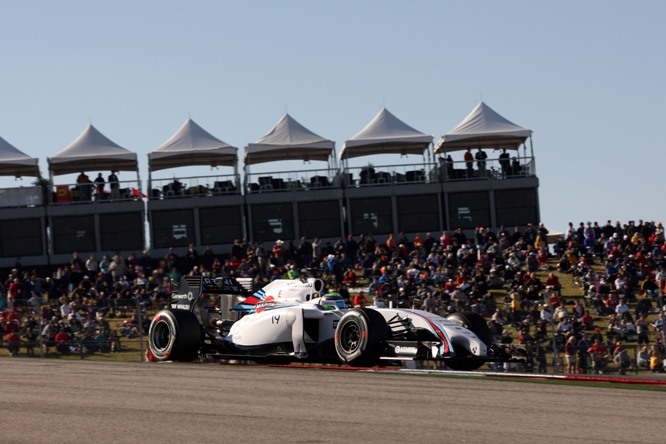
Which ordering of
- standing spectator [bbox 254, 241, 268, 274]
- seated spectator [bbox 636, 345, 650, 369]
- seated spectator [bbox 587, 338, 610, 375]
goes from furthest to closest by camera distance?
standing spectator [bbox 254, 241, 268, 274] → seated spectator [bbox 587, 338, 610, 375] → seated spectator [bbox 636, 345, 650, 369]

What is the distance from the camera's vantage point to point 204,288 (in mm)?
19141

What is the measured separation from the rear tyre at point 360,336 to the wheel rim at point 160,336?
3.43m

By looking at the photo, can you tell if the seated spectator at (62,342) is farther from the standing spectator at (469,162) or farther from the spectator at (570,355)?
the standing spectator at (469,162)

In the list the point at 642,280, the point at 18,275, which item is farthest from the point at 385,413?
the point at 18,275

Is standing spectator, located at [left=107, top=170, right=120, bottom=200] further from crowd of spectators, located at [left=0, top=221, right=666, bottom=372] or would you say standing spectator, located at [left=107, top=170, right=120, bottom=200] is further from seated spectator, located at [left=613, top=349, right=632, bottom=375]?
seated spectator, located at [left=613, top=349, right=632, bottom=375]

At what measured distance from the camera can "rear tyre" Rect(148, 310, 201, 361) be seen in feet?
59.4

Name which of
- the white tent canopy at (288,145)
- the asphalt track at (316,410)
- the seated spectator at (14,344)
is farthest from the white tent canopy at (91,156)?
the asphalt track at (316,410)

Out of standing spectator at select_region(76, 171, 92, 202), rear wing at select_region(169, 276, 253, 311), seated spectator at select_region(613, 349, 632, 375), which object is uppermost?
standing spectator at select_region(76, 171, 92, 202)

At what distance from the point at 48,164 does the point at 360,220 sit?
11.3m

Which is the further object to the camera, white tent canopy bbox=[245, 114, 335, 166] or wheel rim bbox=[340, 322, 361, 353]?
white tent canopy bbox=[245, 114, 335, 166]

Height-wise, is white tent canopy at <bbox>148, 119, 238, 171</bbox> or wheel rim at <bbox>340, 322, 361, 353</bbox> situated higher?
white tent canopy at <bbox>148, 119, 238, 171</bbox>

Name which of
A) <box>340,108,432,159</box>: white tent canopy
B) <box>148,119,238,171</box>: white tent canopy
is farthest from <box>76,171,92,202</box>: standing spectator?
<box>340,108,432,159</box>: white tent canopy

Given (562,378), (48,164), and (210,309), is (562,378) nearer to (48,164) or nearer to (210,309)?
(210,309)

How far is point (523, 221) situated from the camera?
43188mm
